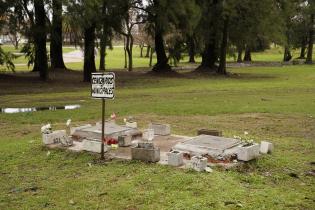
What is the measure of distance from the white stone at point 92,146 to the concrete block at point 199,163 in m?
1.84

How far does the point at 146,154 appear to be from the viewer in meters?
7.70

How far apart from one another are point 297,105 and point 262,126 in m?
4.29

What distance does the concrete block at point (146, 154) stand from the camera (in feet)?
25.1

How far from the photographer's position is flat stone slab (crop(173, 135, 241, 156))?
7738 millimetres

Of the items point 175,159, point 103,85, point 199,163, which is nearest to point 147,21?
point 103,85

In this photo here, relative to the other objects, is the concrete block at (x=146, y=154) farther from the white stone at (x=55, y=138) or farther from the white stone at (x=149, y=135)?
the white stone at (x=55, y=138)

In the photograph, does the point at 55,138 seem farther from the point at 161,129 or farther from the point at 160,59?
the point at 160,59

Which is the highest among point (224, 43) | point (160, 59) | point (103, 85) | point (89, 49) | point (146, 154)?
point (224, 43)

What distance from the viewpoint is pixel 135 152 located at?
25.6 feet

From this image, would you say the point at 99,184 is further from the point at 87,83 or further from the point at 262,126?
the point at 87,83

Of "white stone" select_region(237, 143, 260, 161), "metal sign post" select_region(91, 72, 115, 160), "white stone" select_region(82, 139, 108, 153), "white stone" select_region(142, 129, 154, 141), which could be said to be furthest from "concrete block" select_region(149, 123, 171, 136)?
"white stone" select_region(237, 143, 260, 161)

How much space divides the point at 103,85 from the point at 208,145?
193cm

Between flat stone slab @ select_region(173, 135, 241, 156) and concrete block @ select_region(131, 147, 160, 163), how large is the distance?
502 mm

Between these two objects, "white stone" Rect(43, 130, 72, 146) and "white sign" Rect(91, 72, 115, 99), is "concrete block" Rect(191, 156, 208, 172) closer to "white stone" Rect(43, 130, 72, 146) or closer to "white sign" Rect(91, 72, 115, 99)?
"white sign" Rect(91, 72, 115, 99)
